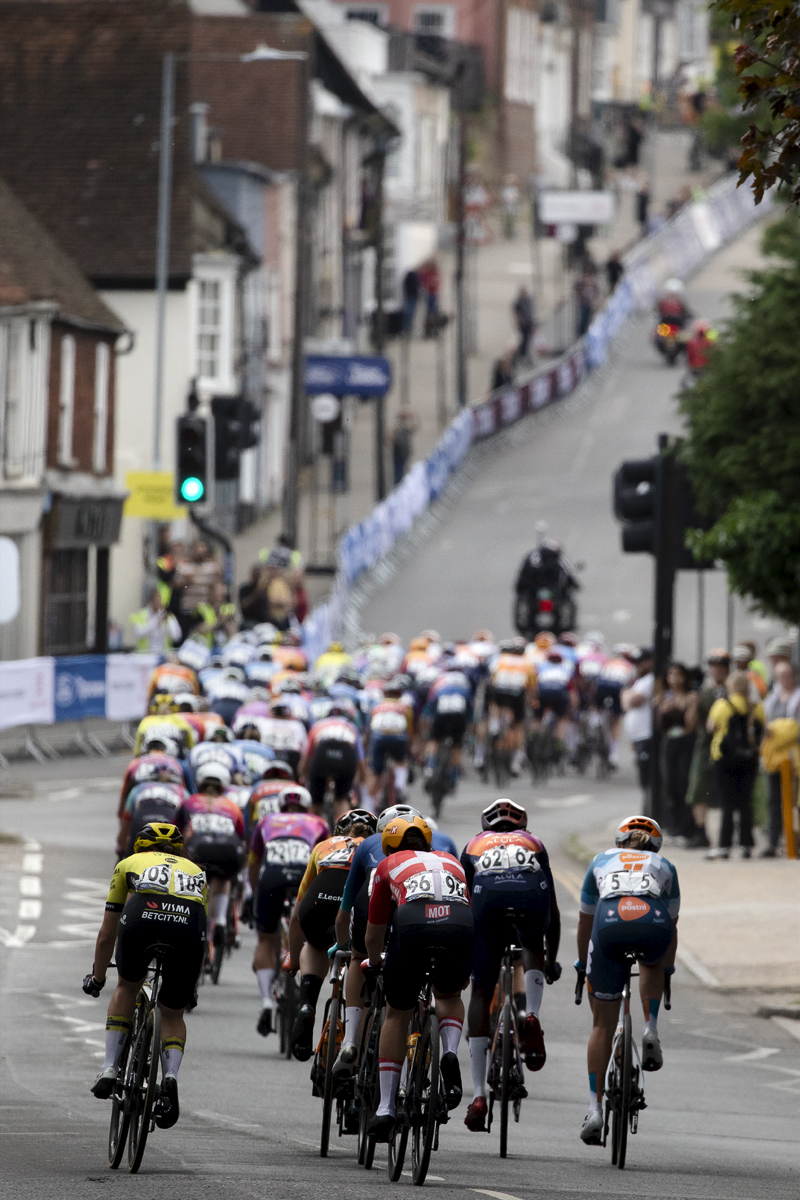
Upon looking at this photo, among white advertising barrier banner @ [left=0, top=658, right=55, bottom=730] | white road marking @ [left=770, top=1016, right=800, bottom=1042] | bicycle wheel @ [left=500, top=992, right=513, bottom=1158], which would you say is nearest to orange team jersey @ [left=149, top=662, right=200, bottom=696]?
white advertising barrier banner @ [left=0, top=658, right=55, bottom=730]

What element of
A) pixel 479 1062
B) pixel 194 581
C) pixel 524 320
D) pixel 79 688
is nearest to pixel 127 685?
pixel 79 688

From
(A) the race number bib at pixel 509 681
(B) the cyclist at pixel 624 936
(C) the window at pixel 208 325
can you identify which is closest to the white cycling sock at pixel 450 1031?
(B) the cyclist at pixel 624 936

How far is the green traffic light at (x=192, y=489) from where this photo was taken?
977 inches

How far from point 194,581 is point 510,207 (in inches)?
2170

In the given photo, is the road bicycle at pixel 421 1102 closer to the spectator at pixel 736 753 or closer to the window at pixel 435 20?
the spectator at pixel 736 753

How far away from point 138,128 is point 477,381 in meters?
20.4

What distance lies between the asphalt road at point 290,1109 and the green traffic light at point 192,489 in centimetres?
603

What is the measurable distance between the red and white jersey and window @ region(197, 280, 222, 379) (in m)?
36.5

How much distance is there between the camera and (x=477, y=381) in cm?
6341

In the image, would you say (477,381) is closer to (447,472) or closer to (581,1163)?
(447,472)

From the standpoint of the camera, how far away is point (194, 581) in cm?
3269

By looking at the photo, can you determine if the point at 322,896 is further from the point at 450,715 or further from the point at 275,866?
the point at 450,715

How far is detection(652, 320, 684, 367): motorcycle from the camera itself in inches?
2371

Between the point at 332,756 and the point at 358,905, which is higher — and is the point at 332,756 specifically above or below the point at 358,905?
below
